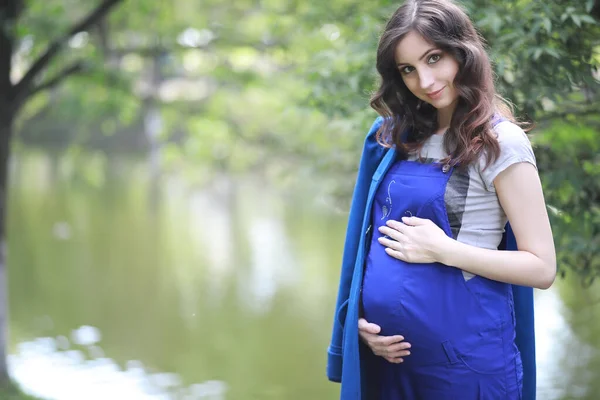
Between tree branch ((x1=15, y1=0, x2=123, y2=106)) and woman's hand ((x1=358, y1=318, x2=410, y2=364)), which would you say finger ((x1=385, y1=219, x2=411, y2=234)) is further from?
tree branch ((x1=15, y1=0, x2=123, y2=106))

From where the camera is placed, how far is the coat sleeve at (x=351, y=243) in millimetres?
1932

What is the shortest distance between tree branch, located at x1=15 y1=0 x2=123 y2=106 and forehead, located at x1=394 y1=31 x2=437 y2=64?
469 cm

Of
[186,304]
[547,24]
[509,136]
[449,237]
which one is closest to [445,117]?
[509,136]

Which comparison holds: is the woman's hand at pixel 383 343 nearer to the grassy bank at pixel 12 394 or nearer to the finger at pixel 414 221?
the finger at pixel 414 221

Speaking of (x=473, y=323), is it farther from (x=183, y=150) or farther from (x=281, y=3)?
(x=183, y=150)

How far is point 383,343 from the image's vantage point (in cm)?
177

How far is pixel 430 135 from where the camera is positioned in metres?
1.84

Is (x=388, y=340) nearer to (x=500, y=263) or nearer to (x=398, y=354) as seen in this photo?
(x=398, y=354)

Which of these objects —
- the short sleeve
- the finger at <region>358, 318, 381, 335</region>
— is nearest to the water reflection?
the finger at <region>358, 318, 381, 335</region>

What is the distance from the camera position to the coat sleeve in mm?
1932

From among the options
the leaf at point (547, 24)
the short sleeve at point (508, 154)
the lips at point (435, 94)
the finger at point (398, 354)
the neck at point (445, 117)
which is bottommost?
the finger at point (398, 354)

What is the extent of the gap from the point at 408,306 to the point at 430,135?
1.37 feet

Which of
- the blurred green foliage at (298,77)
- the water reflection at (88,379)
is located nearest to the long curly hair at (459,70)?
the blurred green foliage at (298,77)

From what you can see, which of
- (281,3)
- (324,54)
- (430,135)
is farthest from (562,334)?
(430,135)
